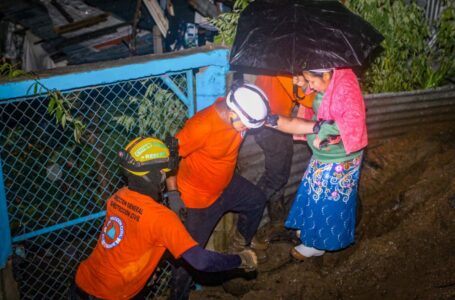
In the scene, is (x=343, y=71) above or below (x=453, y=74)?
above

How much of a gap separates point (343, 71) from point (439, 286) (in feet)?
6.70

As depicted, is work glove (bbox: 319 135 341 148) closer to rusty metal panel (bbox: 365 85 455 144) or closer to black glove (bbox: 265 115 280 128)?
black glove (bbox: 265 115 280 128)

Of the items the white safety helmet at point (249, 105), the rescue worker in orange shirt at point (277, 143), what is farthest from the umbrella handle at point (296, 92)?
the white safety helmet at point (249, 105)

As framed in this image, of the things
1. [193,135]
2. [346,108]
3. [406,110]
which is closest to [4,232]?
[193,135]

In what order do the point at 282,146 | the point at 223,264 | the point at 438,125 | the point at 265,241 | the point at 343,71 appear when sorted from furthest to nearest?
1. the point at 438,125
2. the point at 265,241
3. the point at 282,146
4. the point at 343,71
5. the point at 223,264

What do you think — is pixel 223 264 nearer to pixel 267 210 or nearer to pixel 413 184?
pixel 267 210

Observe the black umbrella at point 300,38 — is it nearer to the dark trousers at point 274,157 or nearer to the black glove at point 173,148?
the dark trousers at point 274,157

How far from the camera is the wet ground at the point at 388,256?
4086mm

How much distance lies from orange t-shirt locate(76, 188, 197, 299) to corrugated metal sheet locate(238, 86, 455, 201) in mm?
2440

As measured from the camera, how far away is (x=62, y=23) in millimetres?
9938

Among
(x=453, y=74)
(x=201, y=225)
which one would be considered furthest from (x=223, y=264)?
(x=453, y=74)

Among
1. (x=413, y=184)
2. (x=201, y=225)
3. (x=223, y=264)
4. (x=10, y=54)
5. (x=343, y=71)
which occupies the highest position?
(x=343, y=71)

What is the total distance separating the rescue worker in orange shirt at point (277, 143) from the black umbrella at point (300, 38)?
0.17 metres

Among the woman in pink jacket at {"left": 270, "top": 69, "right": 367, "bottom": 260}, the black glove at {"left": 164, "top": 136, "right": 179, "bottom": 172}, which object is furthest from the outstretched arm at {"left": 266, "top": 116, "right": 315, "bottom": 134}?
the black glove at {"left": 164, "top": 136, "right": 179, "bottom": 172}
